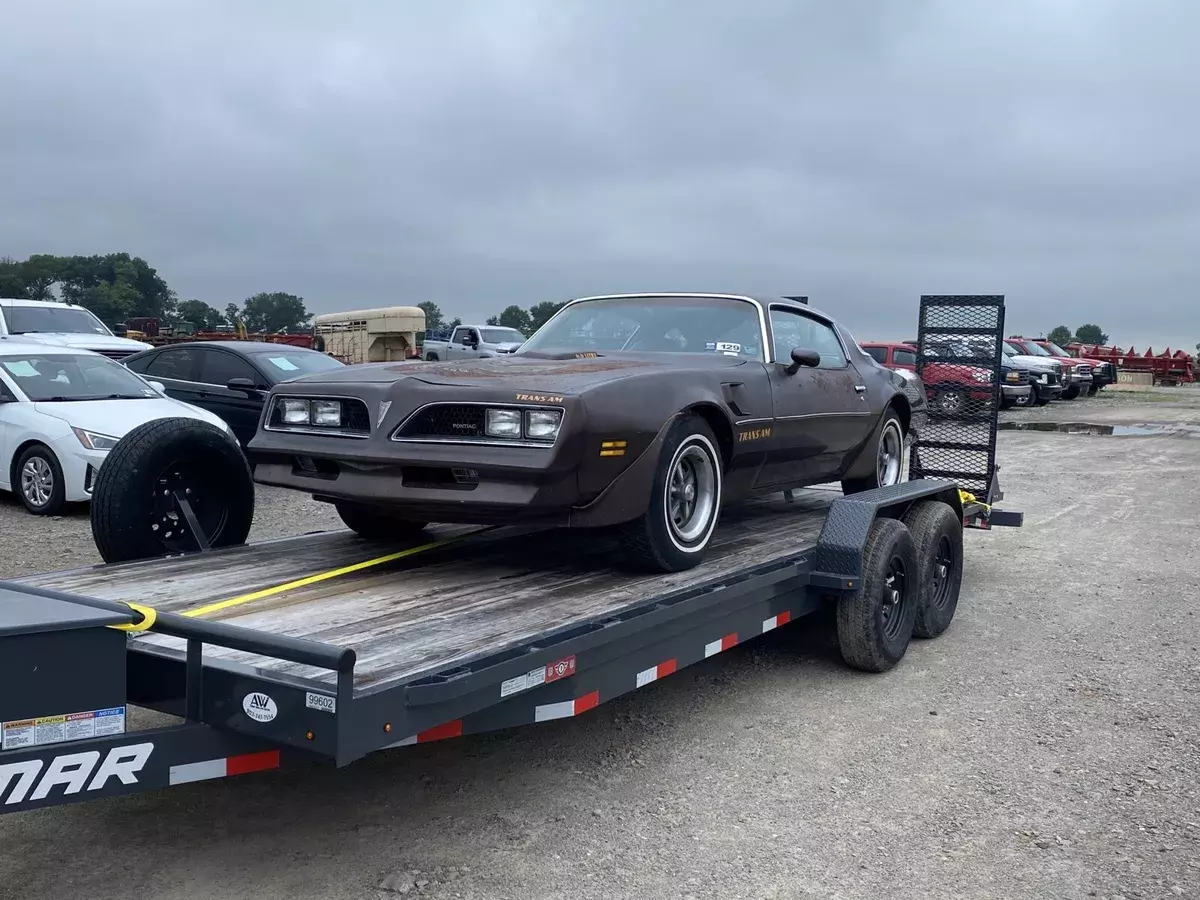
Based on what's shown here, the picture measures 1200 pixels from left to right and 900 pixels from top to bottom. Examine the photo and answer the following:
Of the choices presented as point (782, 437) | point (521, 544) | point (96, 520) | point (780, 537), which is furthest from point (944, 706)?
point (96, 520)

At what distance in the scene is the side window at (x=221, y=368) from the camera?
1051 cm

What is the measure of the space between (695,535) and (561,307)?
6.48 ft

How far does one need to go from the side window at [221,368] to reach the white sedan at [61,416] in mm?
1182

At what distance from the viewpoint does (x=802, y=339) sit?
19.6 ft

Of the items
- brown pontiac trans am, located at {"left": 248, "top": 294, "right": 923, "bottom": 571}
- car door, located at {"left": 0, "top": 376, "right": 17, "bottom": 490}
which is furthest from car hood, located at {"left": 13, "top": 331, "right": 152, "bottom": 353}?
brown pontiac trans am, located at {"left": 248, "top": 294, "right": 923, "bottom": 571}

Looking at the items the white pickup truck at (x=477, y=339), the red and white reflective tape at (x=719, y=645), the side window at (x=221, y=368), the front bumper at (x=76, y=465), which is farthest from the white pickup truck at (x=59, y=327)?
the white pickup truck at (x=477, y=339)

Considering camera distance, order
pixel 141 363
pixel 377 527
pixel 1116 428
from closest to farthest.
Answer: pixel 377 527
pixel 141 363
pixel 1116 428

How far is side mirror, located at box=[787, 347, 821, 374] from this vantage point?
210 inches

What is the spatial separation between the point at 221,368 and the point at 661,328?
6711 millimetres

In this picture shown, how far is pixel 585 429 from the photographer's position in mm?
3787

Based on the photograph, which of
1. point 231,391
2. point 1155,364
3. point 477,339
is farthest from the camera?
point 1155,364

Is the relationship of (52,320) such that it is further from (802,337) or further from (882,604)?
(882,604)

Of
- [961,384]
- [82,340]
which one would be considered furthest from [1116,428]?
[82,340]

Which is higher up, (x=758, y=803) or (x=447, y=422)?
(x=447, y=422)
